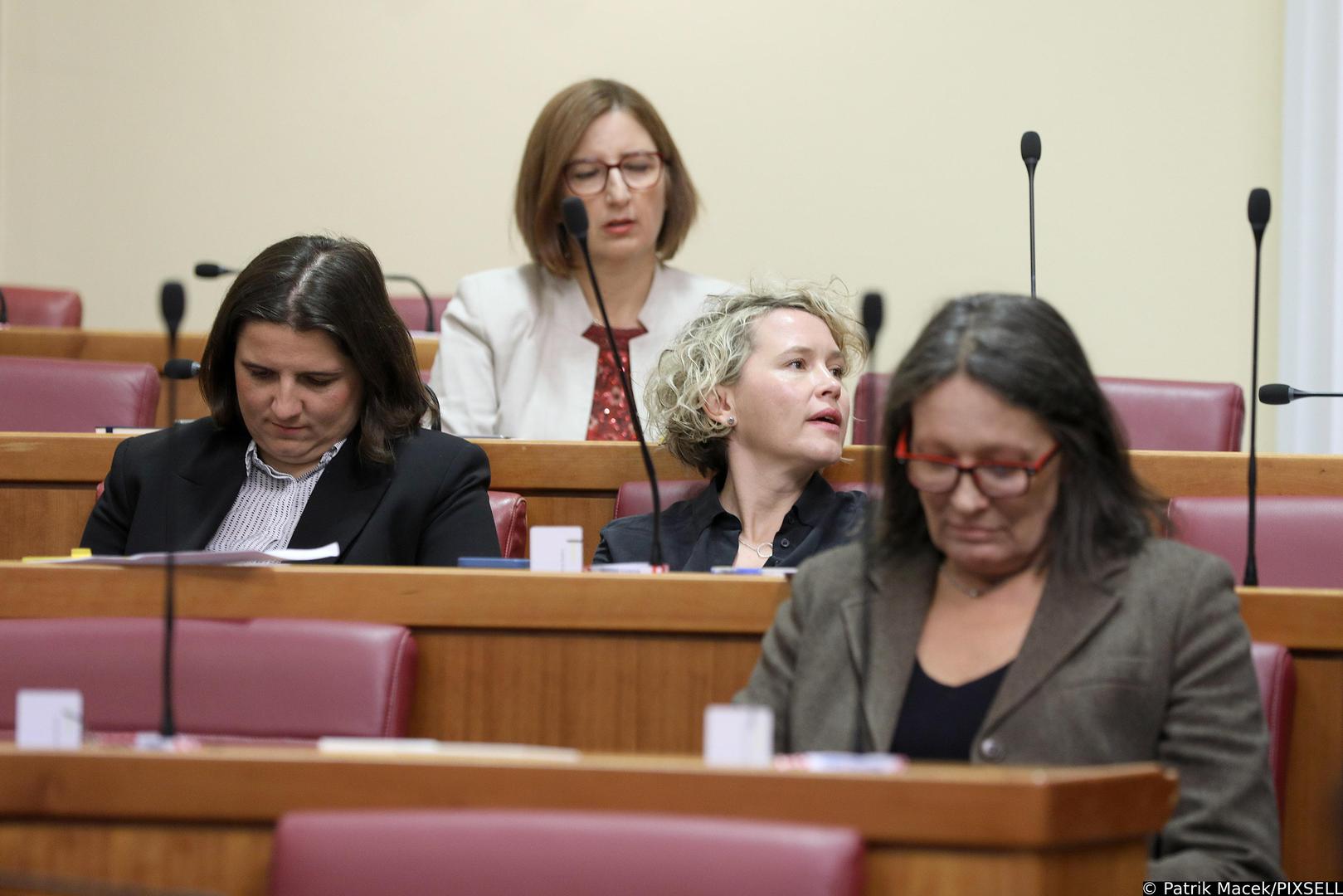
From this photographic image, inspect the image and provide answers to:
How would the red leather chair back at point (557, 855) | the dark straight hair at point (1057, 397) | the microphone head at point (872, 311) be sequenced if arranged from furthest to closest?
the dark straight hair at point (1057, 397), the microphone head at point (872, 311), the red leather chair back at point (557, 855)

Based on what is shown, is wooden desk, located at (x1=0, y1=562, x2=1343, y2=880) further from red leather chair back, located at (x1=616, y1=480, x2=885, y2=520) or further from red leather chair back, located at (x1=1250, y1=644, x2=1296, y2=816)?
red leather chair back, located at (x1=616, y1=480, x2=885, y2=520)

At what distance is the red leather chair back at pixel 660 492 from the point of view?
7.84 feet

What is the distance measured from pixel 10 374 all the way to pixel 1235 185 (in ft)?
11.3

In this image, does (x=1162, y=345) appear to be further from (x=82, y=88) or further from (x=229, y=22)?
(x=82, y=88)

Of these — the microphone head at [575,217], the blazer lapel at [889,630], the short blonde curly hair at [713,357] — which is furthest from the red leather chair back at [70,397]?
the blazer lapel at [889,630]

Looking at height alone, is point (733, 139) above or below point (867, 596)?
above

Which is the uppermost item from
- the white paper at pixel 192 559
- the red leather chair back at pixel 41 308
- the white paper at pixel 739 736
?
the red leather chair back at pixel 41 308

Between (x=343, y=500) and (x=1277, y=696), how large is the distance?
125cm

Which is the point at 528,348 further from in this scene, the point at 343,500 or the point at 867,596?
the point at 867,596

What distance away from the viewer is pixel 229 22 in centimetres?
517

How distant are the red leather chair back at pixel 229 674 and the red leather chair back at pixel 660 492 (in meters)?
0.84

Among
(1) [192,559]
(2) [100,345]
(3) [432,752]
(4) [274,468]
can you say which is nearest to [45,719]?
(3) [432,752]

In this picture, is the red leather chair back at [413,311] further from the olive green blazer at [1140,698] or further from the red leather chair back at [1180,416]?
the olive green blazer at [1140,698]

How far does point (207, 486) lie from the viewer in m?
2.30
